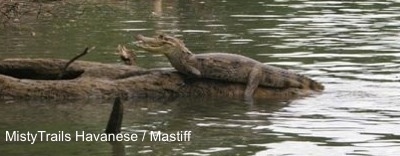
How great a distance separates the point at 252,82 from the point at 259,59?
4583 mm

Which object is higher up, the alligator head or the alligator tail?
the alligator head

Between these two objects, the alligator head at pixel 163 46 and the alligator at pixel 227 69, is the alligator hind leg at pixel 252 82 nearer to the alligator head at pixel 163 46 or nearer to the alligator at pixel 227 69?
the alligator at pixel 227 69

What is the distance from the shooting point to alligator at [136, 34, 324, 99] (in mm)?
17000

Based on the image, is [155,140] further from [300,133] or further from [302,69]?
[302,69]

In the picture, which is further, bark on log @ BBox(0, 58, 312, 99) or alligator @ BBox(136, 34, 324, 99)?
alligator @ BBox(136, 34, 324, 99)

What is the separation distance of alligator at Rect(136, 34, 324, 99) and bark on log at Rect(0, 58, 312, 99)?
0.14m

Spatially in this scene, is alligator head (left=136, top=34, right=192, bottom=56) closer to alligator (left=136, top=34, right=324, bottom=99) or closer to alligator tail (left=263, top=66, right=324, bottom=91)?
alligator (left=136, top=34, right=324, bottom=99)

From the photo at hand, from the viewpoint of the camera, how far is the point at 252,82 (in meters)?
17.0

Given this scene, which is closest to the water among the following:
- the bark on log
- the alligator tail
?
the bark on log

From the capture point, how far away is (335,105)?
16.2 metres

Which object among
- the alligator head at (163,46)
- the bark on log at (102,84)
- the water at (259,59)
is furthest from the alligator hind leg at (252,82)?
the alligator head at (163,46)

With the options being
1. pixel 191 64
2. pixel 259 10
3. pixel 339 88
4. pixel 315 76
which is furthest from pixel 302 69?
pixel 259 10

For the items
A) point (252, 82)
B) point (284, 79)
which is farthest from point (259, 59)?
point (252, 82)

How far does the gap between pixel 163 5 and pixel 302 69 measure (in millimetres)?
18077
